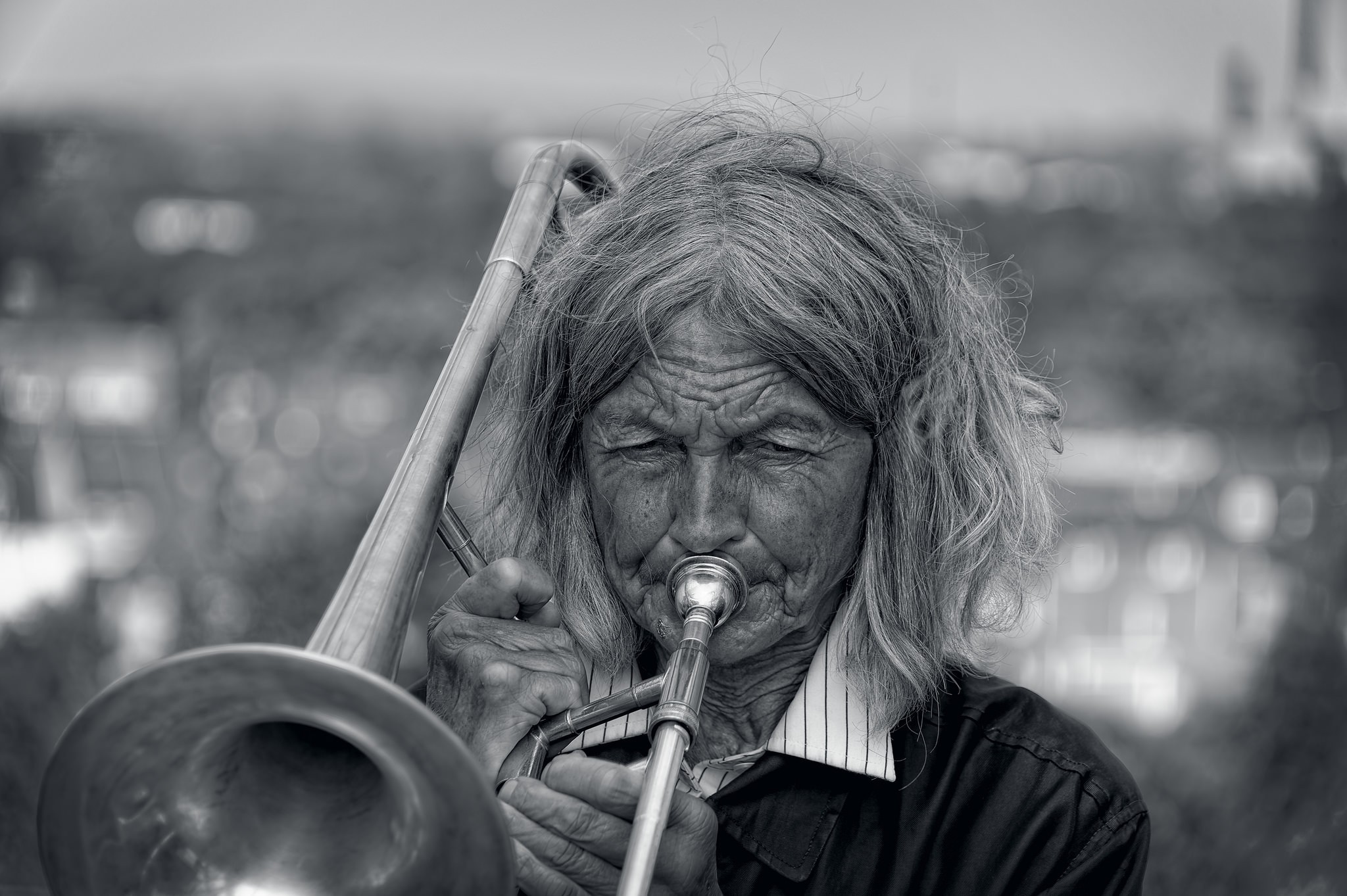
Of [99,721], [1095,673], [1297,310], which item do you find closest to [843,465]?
[99,721]

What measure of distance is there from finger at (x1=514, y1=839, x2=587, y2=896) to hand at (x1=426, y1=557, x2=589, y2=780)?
0.59 ft

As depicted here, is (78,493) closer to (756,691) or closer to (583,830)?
(756,691)

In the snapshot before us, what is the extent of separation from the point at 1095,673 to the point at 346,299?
776 inches

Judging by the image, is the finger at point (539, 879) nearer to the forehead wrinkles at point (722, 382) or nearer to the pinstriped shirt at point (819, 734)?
the pinstriped shirt at point (819, 734)

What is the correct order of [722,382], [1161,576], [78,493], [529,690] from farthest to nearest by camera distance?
[78,493] < [1161,576] < [722,382] < [529,690]

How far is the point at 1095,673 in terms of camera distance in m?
10.3

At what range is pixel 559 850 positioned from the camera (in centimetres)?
167

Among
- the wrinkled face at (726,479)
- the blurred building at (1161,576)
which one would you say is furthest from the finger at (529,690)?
the blurred building at (1161,576)

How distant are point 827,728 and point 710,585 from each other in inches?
14.4

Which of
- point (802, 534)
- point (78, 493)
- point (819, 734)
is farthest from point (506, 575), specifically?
point (78, 493)

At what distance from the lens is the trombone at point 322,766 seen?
1382 mm

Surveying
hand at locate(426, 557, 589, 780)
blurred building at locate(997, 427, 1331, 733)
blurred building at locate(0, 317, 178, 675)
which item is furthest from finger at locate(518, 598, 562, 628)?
blurred building at locate(0, 317, 178, 675)

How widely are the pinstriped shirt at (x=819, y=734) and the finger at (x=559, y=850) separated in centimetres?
42

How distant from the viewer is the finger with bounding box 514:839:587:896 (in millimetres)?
1670
